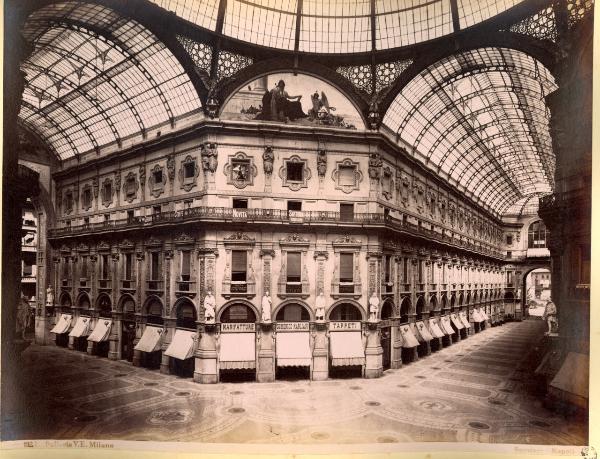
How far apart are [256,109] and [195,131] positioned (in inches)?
132

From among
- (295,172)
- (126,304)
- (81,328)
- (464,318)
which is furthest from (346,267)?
(464,318)

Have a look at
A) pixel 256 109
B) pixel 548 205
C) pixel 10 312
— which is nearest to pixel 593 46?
pixel 548 205

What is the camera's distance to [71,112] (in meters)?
18.8

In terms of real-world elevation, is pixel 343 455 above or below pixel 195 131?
below

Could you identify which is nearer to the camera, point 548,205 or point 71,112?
point 548,205

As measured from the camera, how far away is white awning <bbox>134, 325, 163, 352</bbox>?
2227cm

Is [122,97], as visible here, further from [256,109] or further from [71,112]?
[256,109]

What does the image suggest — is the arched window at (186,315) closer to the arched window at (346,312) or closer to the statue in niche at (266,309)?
the statue in niche at (266,309)

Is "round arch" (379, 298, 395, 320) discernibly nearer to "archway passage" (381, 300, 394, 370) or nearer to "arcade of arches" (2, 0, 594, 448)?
"archway passage" (381, 300, 394, 370)

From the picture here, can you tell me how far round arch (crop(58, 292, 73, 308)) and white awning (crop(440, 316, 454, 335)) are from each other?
26.7 meters

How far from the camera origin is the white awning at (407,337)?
84.2 feet

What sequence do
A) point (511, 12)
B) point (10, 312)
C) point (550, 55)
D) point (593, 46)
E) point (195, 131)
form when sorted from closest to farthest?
point (593, 46) < point (10, 312) < point (511, 12) < point (550, 55) < point (195, 131)

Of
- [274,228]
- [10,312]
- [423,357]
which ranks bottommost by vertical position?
[423,357]

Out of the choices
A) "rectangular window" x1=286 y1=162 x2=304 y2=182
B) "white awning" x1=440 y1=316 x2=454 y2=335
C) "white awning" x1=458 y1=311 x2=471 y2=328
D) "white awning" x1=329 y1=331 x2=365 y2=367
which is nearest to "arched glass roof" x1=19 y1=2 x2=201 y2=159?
"rectangular window" x1=286 y1=162 x2=304 y2=182
